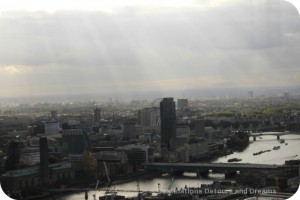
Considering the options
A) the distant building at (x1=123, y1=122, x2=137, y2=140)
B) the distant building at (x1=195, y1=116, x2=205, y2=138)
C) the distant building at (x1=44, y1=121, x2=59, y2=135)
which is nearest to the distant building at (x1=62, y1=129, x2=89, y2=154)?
the distant building at (x1=44, y1=121, x2=59, y2=135)

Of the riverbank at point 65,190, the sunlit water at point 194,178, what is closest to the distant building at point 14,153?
the riverbank at point 65,190

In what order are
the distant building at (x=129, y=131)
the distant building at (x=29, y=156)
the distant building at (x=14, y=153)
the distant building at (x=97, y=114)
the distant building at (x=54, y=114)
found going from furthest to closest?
1. the distant building at (x=129, y=131)
2. the distant building at (x=29, y=156)
3. the distant building at (x=14, y=153)
4. the distant building at (x=97, y=114)
5. the distant building at (x=54, y=114)

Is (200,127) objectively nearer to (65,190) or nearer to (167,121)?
(167,121)

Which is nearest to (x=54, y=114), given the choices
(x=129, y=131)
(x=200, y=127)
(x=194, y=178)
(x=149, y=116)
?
(x=149, y=116)

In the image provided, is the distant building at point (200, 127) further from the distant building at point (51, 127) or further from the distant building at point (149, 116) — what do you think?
the distant building at point (51, 127)

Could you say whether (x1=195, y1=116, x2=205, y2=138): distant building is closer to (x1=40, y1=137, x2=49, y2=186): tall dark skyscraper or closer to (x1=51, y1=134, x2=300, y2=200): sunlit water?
(x1=51, y1=134, x2=300, y2=200): sunlit water

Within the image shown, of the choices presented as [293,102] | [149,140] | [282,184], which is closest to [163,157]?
[149,140]
